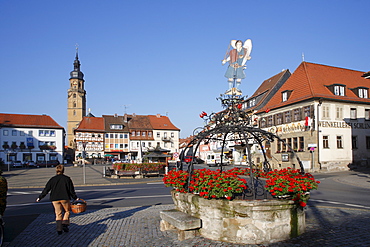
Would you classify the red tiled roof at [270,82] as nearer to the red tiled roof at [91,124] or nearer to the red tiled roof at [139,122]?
the red tiled roof at [139,122]

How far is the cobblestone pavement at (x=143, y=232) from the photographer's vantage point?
6.66 metres

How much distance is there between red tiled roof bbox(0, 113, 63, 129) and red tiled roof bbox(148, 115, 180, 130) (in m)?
22.5

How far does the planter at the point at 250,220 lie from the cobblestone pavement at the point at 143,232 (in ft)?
0.58

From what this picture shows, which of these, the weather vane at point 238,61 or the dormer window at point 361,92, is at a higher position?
the dormer window at point 361,92

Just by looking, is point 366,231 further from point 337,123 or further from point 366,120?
point 366,120

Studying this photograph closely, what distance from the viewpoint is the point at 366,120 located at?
115 feet

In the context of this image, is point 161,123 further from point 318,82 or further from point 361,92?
point 361,92

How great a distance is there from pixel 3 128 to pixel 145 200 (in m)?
63.4

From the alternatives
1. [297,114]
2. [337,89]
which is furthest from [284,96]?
[337,89]

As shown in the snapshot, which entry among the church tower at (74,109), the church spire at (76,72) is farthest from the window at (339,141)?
the church spire at (76,72)

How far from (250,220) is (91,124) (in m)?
76.5

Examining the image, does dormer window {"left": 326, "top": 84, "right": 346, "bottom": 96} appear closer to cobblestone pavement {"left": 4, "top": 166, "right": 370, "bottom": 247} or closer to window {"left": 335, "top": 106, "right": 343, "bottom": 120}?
window {"left": 335, "top": 106, "right": 343, "bottom": 120}

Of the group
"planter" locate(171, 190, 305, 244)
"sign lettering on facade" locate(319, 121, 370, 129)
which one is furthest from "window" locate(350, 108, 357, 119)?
"planter" locate(171, 190, 305, 244)

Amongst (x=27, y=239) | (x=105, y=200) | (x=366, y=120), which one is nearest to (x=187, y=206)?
(x=27, y=239)
